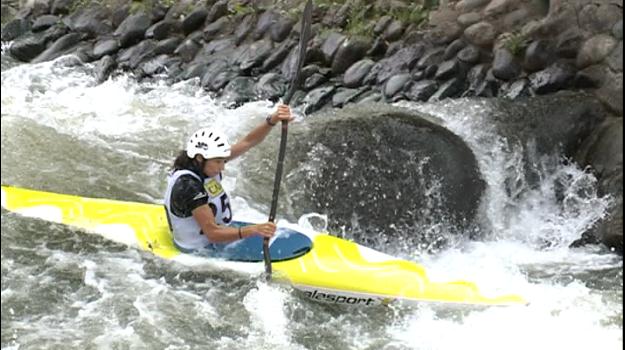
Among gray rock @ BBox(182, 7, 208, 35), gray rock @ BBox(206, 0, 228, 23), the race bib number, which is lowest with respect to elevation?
the race bib number

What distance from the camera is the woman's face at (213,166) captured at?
4754 millimetres

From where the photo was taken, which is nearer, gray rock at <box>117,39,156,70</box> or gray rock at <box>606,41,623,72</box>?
gray rock at <box>606,41,623,72</box>

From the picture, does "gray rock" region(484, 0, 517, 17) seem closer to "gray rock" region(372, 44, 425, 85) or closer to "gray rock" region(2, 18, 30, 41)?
"gray rock" region(372, 44, 425, 85)

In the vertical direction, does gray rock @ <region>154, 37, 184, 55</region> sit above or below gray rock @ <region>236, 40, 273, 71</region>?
below

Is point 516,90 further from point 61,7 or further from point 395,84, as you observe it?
point 61,7

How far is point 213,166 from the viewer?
15.7 ft

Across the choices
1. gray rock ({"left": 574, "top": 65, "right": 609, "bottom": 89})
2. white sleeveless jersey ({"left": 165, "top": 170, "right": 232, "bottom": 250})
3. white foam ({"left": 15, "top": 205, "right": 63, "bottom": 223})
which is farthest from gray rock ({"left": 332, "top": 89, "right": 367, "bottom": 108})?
A: white foam ({"left": 15, "top": 205, "right": 63, "bottom": 223})

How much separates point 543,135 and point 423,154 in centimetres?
104

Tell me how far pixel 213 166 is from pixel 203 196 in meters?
0.19

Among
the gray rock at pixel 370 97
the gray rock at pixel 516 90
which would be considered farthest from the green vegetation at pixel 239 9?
the gray rock at pixel 516 90

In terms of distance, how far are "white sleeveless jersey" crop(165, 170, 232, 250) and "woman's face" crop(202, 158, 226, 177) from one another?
42 mm

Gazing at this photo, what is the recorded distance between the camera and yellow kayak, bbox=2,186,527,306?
461 centimetres

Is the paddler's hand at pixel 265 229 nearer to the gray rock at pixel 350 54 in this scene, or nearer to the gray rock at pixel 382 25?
the gray rock at pixel 350 54

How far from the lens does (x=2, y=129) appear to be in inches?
282
